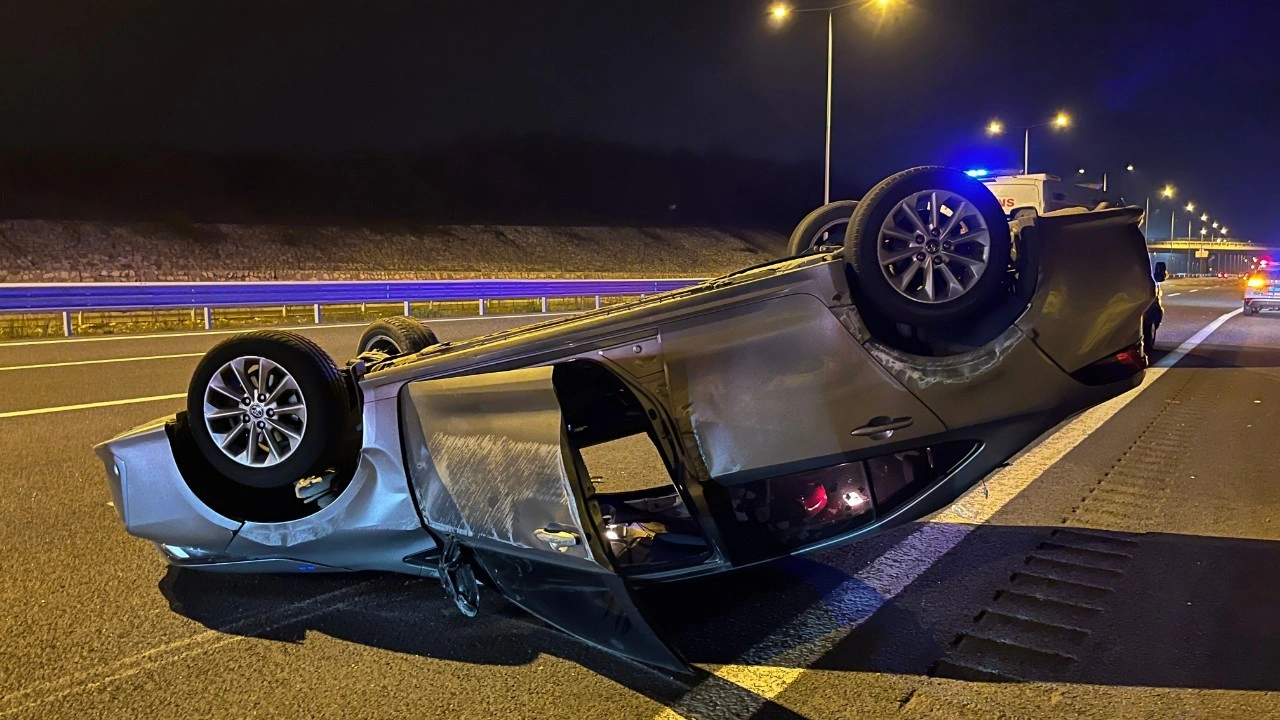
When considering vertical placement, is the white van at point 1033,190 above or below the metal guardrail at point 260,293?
above

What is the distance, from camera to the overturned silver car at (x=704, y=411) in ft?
10.6

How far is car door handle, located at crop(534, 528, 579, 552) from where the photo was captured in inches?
122

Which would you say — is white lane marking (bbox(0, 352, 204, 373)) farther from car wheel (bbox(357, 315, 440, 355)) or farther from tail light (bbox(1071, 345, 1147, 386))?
tail light (bbox(1071, 345, 1147, 386))

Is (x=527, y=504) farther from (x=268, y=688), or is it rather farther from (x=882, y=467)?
(x=882, y=467)

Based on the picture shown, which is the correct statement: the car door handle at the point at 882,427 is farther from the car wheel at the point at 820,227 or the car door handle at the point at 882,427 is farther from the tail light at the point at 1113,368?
the car wheel at the point at 820,227

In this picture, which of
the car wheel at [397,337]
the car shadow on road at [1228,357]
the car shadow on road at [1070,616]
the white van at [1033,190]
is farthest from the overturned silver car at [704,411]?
the white van at [1033,190]

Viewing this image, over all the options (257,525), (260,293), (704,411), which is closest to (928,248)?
(704,411)

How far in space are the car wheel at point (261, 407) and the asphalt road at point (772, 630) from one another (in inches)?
23.1

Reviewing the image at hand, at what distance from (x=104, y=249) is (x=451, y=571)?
130 feet

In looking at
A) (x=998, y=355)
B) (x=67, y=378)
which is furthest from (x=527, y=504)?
(x=67, y=378)

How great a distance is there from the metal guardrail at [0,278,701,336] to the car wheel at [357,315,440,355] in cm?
1274

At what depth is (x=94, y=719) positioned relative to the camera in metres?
2.83

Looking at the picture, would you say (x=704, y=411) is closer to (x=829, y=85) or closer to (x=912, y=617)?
(x=912, y=617)

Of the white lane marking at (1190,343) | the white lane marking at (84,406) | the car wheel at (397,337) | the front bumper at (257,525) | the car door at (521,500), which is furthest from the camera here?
the white lane marking at (1190,343)
